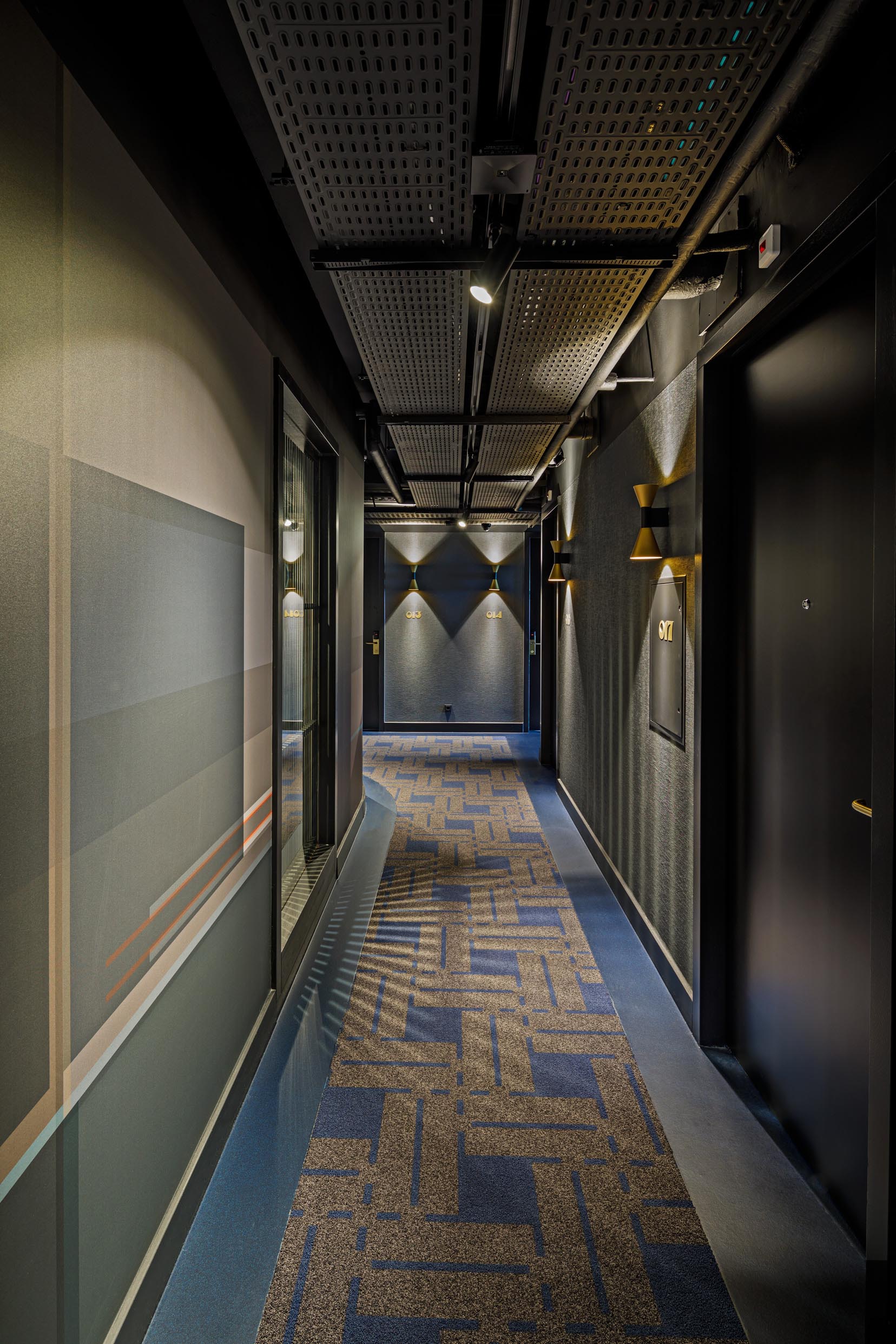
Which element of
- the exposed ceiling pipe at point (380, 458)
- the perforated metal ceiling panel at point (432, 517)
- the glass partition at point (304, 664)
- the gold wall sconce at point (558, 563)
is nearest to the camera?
the glass partition at point (304, 664)

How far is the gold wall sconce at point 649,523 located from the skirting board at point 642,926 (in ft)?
4.96

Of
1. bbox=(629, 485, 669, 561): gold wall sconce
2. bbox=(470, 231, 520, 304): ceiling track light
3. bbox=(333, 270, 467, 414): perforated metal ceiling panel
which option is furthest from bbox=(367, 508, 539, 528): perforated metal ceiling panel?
bbox=(470, 231, 520, 304): ceiling track light

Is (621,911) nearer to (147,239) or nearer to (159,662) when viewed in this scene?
(159,662)

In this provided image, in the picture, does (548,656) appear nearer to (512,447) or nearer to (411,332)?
(512,447)

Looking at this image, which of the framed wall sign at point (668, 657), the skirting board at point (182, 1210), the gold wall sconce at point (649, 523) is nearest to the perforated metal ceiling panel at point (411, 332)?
the gold wall sconce at point (649, 523)

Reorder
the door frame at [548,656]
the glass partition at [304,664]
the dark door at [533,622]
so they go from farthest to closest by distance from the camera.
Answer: the dark door at [533,622]
the door frame at [548,656]
the glass partition at [304,664]

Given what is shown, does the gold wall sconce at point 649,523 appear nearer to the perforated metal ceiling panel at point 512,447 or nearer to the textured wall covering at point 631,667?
the textured wall covering at point 631,667

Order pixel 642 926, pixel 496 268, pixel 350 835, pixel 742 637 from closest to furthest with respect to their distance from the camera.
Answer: pixel 496 268
pixel 742 637
pixel 642 926
pixel 350 835

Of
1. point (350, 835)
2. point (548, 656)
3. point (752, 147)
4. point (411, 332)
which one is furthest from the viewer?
point (548, 656)

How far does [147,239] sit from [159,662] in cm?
80

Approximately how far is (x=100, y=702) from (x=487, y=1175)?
1.47 meters

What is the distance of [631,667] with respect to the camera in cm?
337

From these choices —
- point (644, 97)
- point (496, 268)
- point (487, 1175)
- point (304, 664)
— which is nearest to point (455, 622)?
point (304, 664)

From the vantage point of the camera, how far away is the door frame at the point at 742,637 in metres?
1.28
